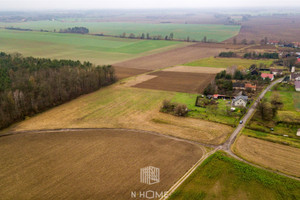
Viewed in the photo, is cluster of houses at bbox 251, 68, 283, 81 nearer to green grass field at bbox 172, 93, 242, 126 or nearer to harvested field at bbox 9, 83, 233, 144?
Answer: green grass field at bbox 172, 93, 242, 126

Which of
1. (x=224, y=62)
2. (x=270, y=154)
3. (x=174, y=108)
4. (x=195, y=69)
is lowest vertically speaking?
(x=270, y=154)

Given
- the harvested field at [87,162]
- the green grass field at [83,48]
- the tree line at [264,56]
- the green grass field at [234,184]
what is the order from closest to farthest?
the green grass field at [234,184]
the harvested field at [87,162]
the tree line at [264,56]
the green grass field at [83,48]

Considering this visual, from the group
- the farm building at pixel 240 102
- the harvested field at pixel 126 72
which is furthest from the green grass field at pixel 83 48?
the farm building at pixel 240 102

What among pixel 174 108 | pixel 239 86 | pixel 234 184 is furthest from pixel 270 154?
pixel 239 86

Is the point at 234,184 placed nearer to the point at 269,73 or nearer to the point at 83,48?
the point at 269,73

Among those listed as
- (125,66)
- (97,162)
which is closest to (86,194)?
(97,162)

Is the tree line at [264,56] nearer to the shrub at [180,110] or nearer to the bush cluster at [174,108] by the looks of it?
the bush cluster at [174,108]
